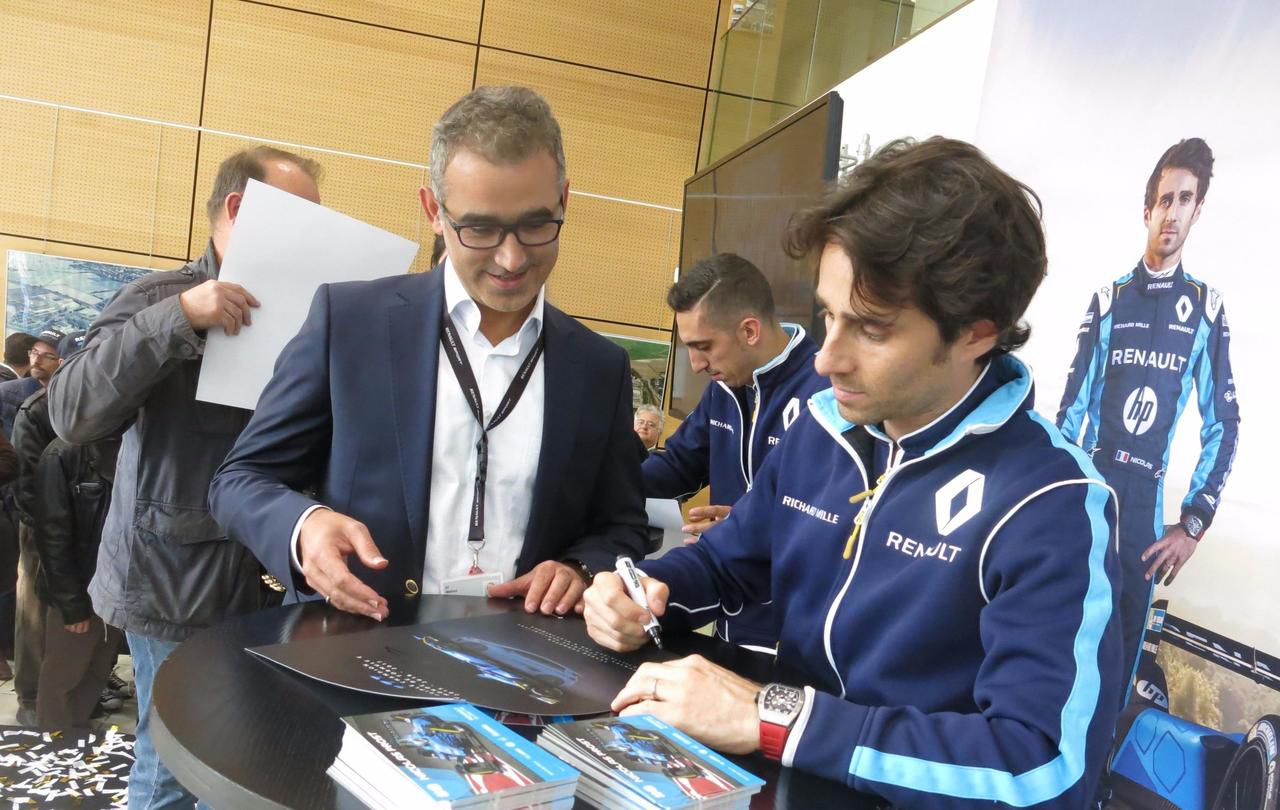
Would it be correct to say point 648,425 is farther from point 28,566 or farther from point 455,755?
point 455,755

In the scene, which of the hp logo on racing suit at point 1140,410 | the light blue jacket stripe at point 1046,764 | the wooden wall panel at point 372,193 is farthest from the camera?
the wooden wall panel at point 372,193

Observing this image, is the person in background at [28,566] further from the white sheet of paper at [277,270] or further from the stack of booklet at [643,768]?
the stack of booklet at [643,768]

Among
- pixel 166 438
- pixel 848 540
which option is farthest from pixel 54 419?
pixel 848 540

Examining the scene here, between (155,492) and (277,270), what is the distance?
0.60 m

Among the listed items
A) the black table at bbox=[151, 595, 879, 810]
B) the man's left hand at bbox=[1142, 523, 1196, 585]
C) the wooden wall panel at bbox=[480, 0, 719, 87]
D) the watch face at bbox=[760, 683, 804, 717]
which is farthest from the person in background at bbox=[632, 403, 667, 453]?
the watch face at bbox=[760, 683, 804, 717]

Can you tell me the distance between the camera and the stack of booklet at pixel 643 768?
0.79 meters

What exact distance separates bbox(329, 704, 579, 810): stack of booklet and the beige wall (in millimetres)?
6094

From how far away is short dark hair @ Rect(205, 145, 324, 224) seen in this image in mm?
2273

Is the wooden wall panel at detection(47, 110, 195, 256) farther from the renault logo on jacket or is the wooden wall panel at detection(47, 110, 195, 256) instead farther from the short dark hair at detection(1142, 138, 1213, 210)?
the renault logo on jacket

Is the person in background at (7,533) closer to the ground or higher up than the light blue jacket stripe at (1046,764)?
closer to the ground

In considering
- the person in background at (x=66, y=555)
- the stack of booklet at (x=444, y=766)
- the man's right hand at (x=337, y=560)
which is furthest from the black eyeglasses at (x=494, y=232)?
the person in background at (x=66, y=555)

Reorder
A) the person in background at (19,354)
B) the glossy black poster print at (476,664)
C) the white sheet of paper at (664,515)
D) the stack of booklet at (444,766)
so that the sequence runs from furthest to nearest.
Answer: the person in background at (19,354) → the white sheet of paper at (664,515) → the glossy black poster print at (476,664) → the stack of booklet at (444,766)

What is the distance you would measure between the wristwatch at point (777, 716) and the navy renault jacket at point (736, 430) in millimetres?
1711

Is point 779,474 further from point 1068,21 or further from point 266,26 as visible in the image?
point 266,26
